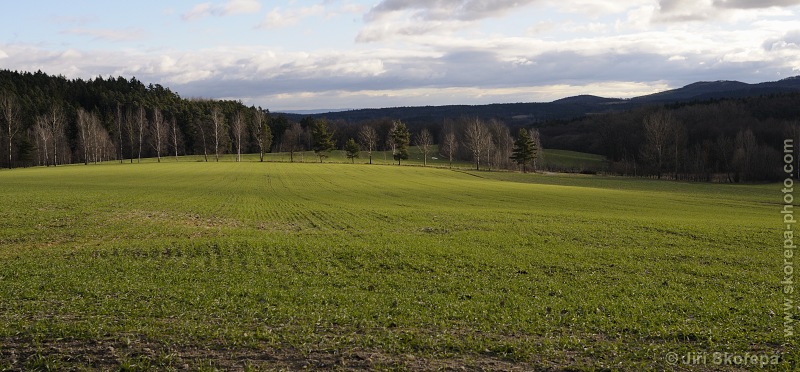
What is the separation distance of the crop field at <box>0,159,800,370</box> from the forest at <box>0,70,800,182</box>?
270ft

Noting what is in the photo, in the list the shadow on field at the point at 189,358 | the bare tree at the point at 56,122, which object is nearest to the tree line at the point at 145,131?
the bare tree at the point at 56,122

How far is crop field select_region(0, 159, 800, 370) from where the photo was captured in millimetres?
10984

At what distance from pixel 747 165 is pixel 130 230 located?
10414 cm

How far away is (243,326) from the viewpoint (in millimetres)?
12562

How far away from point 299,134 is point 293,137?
14.2 metres

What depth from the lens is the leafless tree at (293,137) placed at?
492 feet

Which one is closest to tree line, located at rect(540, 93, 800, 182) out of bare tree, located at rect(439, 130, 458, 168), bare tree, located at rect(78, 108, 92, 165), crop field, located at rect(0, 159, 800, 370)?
bare tree, located at rect(439, 130, 458, 168)

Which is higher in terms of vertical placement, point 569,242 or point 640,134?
point 640,134

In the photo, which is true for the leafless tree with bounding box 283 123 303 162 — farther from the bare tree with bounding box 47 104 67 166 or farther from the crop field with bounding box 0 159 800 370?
the crop field with bounding box 0 159 800 370

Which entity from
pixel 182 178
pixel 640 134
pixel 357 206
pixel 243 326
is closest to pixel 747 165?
pixel 640 134

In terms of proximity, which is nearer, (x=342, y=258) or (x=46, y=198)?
(x=342, y=258)

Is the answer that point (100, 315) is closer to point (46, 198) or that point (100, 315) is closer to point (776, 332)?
point (776, 332)

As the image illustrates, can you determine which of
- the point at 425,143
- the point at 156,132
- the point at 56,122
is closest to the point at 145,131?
the point at 156,132

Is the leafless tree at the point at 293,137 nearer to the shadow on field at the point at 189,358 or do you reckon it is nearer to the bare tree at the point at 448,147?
the bare tree at the point at 448,147
